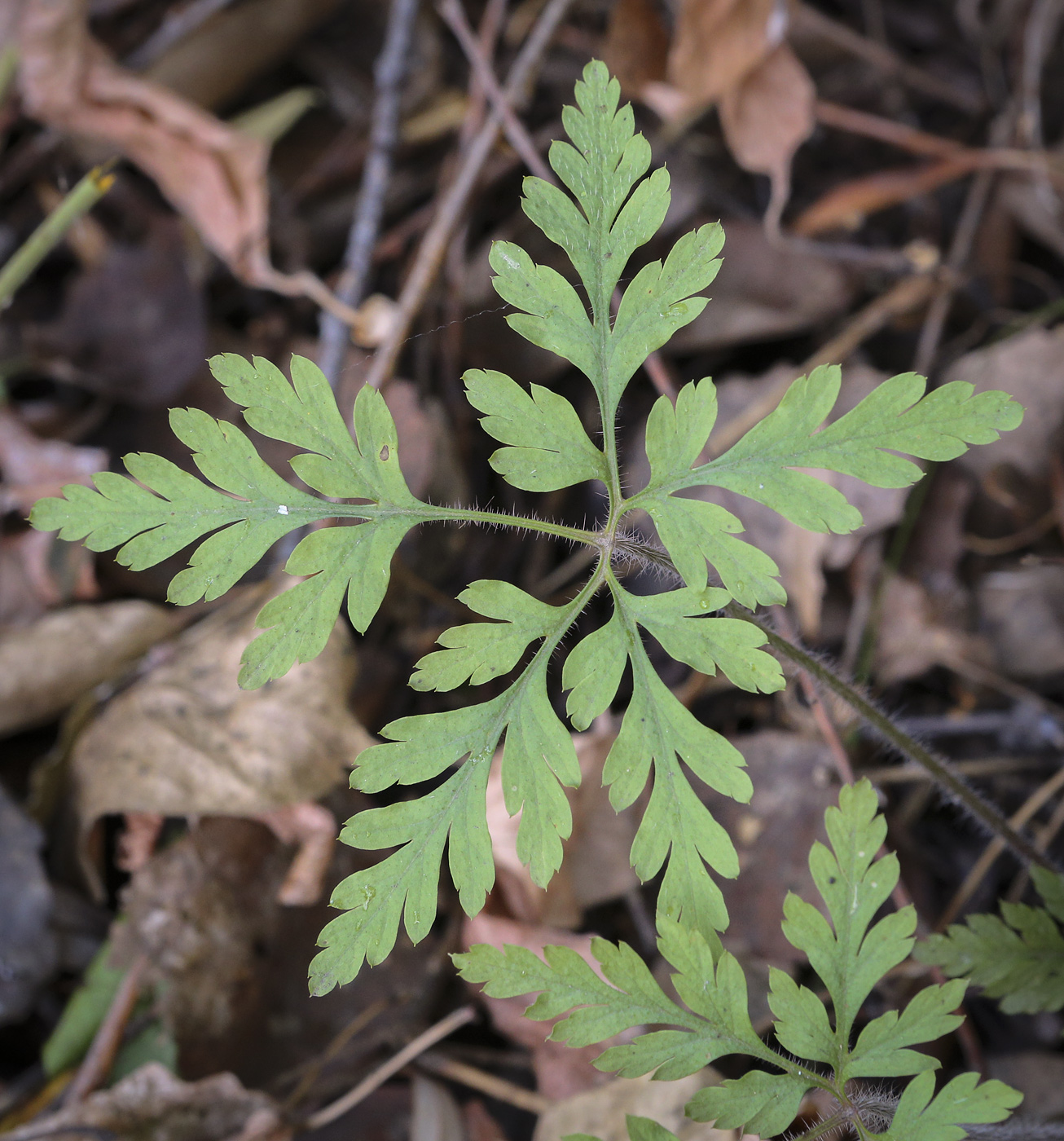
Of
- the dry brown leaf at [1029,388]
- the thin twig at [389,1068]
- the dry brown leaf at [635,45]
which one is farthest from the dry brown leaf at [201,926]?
the dry brown leaf at [635,45]

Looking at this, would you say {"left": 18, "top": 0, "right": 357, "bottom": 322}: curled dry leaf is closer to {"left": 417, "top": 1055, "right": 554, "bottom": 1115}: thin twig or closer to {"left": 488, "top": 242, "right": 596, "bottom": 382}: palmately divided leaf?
{"left": 488, "top": 242, "right": 596, "bottom": 382}: palmately divided leaf

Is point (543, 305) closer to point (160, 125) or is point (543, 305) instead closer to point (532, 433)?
point (532, 433)

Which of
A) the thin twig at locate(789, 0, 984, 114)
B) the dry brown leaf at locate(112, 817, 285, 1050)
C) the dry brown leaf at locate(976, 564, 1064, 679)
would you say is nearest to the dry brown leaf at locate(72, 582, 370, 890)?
the dry brown leaf at locate(112, 817, 285, 1050)

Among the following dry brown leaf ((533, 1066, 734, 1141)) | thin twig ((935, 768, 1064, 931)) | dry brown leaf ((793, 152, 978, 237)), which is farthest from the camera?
dry brown leaf ((793, 152, 978, 237))

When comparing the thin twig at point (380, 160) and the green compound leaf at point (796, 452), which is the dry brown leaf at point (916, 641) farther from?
the thin twig at point (380, 160)

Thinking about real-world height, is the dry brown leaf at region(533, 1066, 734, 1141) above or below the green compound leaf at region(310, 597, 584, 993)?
below

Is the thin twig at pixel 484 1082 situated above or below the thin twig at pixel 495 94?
below

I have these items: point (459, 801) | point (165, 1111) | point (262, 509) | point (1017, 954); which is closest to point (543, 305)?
point (262, 509)
